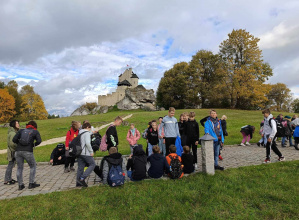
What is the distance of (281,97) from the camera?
173ft

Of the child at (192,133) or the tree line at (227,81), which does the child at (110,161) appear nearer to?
the child at (192,133)

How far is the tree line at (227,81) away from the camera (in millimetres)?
33156

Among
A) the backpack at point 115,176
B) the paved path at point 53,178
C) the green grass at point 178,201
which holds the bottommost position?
the paved path at point 53,178

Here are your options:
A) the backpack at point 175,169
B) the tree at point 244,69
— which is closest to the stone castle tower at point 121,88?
the tree at point 244,69

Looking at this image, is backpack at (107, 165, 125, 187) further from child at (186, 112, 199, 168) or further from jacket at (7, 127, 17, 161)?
jacket at (7, 127, 17, 161)

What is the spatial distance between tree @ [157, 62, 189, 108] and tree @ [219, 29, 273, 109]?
32.4 ft

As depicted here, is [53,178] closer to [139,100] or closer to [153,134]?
[153,134]

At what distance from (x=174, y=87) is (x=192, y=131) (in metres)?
37.7

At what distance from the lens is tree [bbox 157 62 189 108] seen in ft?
142

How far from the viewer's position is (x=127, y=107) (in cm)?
5628

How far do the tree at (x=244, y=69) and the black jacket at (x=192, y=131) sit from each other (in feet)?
94.0

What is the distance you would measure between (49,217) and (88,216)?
0.83 metres

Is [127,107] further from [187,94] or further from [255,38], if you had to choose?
[255,38]

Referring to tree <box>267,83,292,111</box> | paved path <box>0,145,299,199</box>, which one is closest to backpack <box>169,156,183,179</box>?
paved path <box>0,145,299,199</box>
